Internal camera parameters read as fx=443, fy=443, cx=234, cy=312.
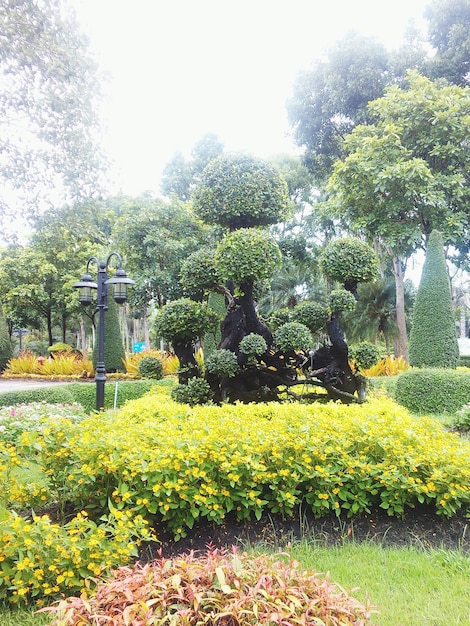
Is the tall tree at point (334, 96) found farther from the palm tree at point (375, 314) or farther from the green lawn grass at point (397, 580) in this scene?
the green lawn grass at point (397, 580)

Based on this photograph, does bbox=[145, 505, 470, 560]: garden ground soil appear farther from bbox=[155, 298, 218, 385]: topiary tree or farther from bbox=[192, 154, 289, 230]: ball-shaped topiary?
bbox=[192, 154, 289, 230]: ball-shaped topiary

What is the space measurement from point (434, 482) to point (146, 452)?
6.33 feet

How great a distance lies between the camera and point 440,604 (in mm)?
2088

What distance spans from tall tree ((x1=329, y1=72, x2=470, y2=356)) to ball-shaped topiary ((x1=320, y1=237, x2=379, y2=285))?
18.9 ft

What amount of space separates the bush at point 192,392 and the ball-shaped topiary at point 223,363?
0.30 metres

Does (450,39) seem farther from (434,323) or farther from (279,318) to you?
(279,318)

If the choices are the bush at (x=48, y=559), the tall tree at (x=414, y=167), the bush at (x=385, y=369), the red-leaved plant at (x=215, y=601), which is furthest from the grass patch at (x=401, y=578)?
the tall tree at (x=414, y=167)

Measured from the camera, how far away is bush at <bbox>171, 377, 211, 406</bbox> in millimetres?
6133

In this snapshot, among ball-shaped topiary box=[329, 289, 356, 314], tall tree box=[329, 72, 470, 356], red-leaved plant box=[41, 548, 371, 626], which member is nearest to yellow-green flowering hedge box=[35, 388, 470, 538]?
red-leaved plant box=[41, 548, 371, 626]

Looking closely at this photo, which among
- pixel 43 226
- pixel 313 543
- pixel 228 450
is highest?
pixel 43 226

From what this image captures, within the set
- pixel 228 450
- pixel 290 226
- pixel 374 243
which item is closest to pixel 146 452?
pixel 228 450

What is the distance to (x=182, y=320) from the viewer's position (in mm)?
6051

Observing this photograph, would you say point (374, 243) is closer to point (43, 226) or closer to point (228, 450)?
point (43, 226)

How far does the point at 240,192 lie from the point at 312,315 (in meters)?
2.00
